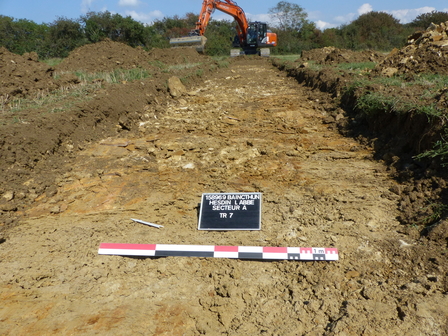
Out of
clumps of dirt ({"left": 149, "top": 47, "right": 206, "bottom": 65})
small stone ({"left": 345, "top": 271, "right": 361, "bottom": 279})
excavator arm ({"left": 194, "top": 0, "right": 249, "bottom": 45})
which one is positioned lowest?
small stone ({"left": 345, "top": 271, "right": 361, "bottom": 279})

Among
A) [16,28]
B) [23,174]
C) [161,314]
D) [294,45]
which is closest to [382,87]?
[161,314]

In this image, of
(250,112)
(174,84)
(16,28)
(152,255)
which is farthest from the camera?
(16,28)

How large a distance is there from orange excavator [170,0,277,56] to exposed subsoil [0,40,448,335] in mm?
14512

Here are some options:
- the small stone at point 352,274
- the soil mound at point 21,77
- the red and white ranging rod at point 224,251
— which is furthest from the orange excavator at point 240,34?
the small stone at point 352,274

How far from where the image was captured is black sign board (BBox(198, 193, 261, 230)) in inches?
131

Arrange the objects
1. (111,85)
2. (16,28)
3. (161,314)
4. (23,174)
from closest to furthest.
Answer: (161,314) < (23,174) < (111,85) < (16,28)

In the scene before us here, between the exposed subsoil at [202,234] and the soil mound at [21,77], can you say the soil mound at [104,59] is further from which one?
the exposed subsoil at [202,234]

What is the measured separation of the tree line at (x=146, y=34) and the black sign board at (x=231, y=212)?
2608 centimetres

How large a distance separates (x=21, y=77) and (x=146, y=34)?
855 inches

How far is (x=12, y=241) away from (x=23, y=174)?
1.44 metres

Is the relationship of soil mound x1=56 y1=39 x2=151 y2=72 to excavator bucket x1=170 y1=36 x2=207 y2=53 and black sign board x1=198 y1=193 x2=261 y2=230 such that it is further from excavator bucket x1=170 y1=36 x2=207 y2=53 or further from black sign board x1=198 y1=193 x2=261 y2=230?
black sign board x1=198 y1=193 x2=261 y2=230

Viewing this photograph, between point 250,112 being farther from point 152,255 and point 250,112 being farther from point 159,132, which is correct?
point 152,255

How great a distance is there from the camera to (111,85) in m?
8.37

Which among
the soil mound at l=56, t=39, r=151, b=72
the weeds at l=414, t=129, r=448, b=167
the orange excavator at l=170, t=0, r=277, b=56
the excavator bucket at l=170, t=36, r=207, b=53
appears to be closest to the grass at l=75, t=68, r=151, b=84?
the soil mound at l=56, t=39, r=151, b=72
